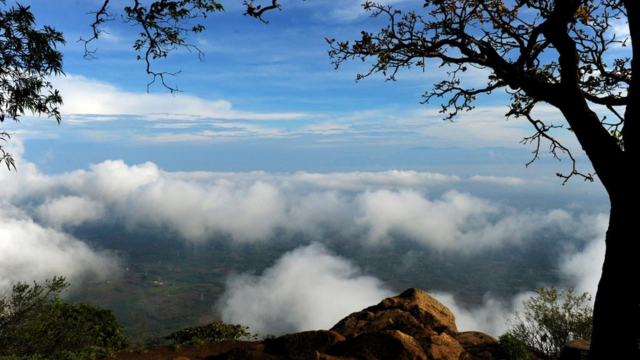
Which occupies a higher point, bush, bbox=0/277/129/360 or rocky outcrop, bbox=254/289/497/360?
rocky outcrop, bbox=254/289/497/360

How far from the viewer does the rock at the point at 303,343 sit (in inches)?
488

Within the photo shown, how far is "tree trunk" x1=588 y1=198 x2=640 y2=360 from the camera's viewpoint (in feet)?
22.9

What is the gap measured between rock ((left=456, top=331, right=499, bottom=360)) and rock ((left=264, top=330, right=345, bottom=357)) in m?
4.79

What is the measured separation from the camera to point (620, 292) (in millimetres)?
7113

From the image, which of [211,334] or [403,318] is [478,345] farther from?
[211,334]

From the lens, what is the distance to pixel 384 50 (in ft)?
34.8

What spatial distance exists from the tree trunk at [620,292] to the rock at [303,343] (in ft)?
25.9

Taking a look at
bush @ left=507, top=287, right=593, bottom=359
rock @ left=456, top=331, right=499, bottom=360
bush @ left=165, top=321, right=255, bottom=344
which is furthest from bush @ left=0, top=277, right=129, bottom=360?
bush @ left=507, top=287, right=593, bottom=359

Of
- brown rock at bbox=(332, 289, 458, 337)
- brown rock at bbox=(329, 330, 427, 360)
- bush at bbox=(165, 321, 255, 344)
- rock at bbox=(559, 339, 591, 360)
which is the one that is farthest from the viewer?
bush at bbox=(165, 321, 255, 344)

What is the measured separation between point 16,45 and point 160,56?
5279mm

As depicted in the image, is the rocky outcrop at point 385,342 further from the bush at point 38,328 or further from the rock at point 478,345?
the bush at point 38,328

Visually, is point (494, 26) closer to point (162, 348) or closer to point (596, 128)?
point (596, 128)

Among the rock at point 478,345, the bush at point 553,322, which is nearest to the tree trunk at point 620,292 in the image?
the rock at point 478,345

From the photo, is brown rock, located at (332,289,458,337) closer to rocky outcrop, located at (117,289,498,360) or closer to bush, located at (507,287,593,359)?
rocky outcrop, located at (117,289,498,360)
